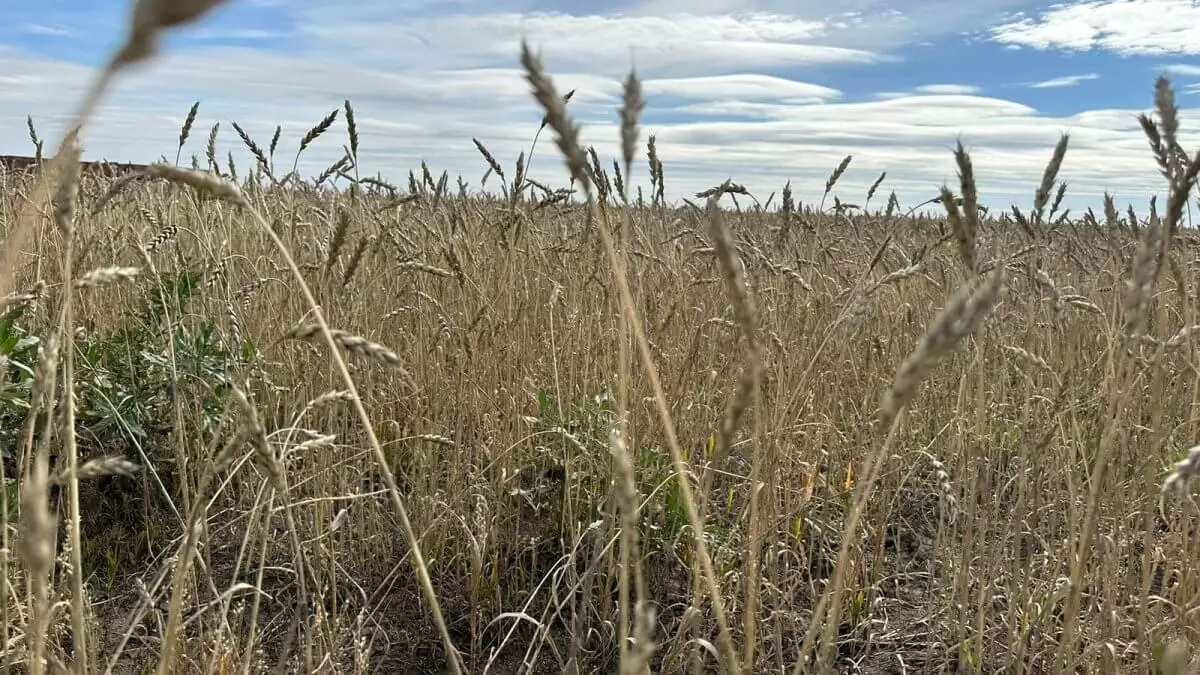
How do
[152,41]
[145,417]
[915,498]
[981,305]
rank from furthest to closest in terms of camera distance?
[915,498] → [145,417] → [981,305] → [152,41]

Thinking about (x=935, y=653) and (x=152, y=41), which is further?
(x=935, y=653)

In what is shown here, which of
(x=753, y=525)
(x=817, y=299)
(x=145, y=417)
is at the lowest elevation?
(x=145, y=417)

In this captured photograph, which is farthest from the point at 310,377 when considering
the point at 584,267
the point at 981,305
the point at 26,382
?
the point at 981,305

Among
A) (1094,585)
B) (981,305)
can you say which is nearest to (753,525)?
(981,305)

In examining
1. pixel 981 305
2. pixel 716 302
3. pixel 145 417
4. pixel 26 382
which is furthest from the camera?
pixel 716 302

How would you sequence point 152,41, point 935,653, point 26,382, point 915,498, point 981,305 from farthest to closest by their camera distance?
1. point 915,498
2. point 26,382
3. point 935,653
4. point 981,305
5. point 152,41

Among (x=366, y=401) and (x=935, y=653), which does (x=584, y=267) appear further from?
(x=935, y=653)

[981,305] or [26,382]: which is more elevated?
[981,305]

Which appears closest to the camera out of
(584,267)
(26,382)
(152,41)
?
(152,41)

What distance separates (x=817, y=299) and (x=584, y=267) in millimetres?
947

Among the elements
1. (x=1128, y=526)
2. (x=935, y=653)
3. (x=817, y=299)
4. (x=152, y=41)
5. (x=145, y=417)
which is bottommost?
(x=935, y=653)

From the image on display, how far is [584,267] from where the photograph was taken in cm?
317

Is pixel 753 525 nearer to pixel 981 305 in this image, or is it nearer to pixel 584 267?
A: pixel 981 305

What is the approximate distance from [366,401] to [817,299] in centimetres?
142
